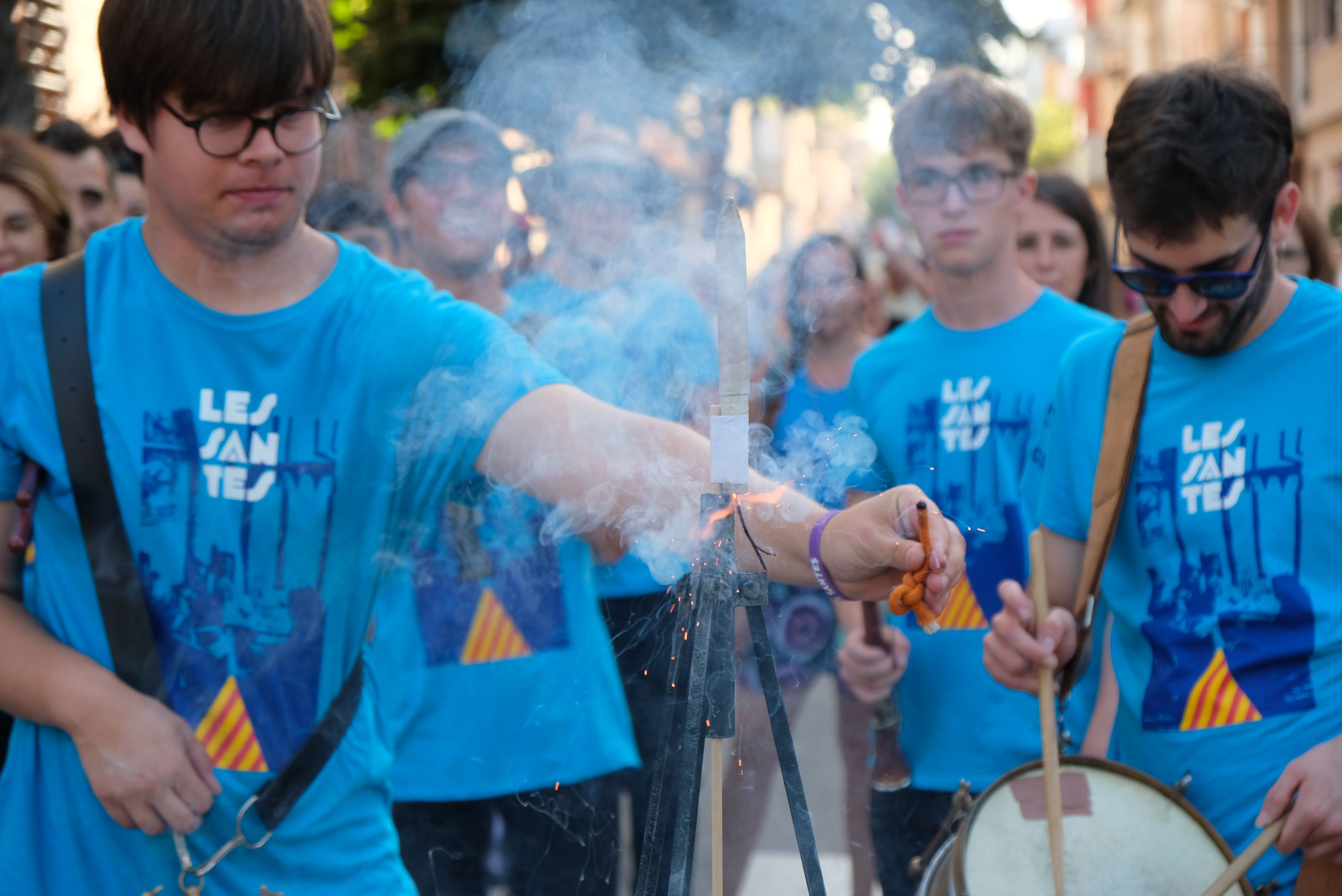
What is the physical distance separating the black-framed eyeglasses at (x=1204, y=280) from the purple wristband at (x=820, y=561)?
1.01m

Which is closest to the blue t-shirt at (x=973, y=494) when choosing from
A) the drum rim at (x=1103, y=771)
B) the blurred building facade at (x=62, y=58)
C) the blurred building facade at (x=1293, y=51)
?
the drum rim at (x=1103, y=771)

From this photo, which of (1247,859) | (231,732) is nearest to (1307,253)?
(1247,859)

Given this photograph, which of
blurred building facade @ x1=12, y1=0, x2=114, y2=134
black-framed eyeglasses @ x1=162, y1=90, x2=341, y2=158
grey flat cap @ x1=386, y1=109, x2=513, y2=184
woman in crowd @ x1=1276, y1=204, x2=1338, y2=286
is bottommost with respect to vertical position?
black-framed eyeglasses @ x1=162, y1=90, x2=341, y2=158

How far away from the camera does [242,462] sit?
189 centimetres

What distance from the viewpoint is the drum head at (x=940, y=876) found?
193 cm

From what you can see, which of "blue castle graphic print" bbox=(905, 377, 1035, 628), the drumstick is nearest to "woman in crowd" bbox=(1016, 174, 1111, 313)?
"blue castle graphic print" bbox=(905, 377, 1035, 628)

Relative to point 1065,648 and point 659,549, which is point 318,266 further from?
point 1065,648

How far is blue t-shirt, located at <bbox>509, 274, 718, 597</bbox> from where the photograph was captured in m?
2.54

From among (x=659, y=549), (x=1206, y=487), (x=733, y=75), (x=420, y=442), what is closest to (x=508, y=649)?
(x=420, y=442)

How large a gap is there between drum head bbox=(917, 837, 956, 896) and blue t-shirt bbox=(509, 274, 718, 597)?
0.69 meters

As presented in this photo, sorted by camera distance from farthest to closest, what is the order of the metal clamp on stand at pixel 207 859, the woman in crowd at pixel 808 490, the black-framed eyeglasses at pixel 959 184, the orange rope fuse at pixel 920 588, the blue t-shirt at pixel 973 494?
the black-framed eyeglasses at pixel 959 184 → the blue t-shirt at pixel 973 494 → the woman in crowd at pixel 808 490 → the metal clamp on stand at pixel 207 859 → the orange rope fuse at pixel 920 588

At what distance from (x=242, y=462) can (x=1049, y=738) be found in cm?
140

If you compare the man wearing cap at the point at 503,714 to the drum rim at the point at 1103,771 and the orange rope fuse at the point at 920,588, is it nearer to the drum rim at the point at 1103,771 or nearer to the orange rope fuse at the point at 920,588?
the drum rim at the point at 1103,771

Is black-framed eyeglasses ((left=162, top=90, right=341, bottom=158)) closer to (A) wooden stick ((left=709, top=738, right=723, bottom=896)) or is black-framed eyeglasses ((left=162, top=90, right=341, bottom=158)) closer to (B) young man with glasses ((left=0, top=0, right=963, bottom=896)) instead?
(B) young man with glasses ((left=0, top=0, right=963, bottom=896))
